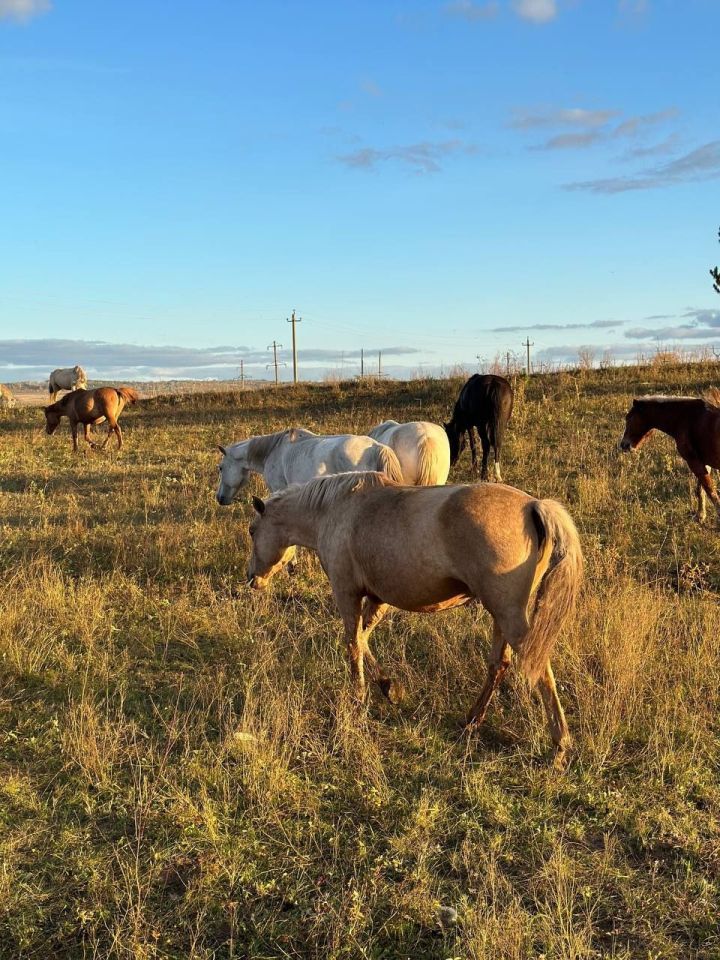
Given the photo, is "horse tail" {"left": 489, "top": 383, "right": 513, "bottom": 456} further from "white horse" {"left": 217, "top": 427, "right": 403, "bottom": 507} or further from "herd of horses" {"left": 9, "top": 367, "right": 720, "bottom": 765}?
"herd of horses" {"left": 9, "top": 367, "right": 720, "bottom": 765}

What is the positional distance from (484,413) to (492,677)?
878 cm

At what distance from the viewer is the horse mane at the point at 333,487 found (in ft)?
16.1

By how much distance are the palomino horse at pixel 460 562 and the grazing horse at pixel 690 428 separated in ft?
20.6

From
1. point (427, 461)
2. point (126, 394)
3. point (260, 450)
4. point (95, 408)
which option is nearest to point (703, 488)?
point (427, 461)

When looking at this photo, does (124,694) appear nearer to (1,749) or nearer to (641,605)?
(1,749)

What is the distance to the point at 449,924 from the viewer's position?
265 cm

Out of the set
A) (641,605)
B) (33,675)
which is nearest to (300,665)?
(33,675)

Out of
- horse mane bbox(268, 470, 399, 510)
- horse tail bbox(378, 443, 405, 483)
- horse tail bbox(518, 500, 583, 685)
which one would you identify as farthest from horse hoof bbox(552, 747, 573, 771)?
horse tail bbox(378, 443, 405, 483)

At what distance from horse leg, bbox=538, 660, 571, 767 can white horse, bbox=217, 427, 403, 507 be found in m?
3.24

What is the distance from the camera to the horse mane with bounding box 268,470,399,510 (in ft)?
16.1

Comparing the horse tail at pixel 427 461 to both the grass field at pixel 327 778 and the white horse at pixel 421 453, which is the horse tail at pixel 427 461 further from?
the grass field at pixel 327 778

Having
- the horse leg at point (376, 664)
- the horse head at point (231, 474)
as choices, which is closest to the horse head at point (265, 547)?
the horse leg at point (376, 664)

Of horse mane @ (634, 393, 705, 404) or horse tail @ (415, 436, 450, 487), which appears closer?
horse tail @ (415, 436, 450, 487)

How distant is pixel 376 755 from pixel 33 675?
270cm
